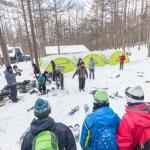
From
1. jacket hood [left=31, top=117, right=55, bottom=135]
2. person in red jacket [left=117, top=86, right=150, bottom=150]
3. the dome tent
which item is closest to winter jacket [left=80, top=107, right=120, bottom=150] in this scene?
person in red jacket [left=117, top=86, right=150, bottom=150]

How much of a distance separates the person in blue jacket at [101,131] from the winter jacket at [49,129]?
0.24 metres

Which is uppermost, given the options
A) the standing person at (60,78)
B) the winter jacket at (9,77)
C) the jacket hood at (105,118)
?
the jacket hood at (105,118)

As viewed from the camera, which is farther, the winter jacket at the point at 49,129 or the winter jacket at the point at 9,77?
the winter jacket at the point at 9,77

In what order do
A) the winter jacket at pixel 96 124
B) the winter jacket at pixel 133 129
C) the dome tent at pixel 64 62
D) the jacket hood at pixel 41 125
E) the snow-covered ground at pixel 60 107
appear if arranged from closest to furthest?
the jacket hood at pixel 41 125
the winter jacket at pixel 133 129
the winter jacket at pixel 96 124
the snow-covered ground at pixel 60 107
the dome tent at pixel 64 62

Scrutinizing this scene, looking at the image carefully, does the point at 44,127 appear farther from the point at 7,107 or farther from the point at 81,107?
the point at 7,107

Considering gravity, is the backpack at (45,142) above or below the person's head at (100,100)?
below

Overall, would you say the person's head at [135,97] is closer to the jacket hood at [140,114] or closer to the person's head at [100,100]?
the jacket hood at [140,114]

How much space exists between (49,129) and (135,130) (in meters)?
1.10

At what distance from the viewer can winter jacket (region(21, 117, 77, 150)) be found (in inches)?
90.9

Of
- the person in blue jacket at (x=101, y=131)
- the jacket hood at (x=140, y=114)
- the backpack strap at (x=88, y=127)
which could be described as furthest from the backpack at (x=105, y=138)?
the jacket hood at (x=140, y=114)

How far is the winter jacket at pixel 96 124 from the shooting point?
2.52m

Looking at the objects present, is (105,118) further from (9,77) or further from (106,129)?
(9,77)

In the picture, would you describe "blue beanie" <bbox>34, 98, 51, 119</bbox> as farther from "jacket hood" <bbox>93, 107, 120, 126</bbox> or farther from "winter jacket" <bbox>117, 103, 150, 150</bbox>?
"winter jacket" <bbox>117, 103, 150, 150</bbox>

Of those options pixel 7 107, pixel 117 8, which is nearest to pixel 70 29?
pixel 117 8
